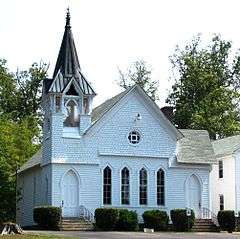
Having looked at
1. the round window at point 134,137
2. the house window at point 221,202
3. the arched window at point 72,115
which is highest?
the arched window at point 72,115

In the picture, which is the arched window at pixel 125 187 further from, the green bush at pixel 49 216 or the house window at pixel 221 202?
the house window at pixel 221 202

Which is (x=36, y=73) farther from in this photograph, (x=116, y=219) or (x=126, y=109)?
(x=116, y=219)

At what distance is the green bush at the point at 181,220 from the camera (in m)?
47.3

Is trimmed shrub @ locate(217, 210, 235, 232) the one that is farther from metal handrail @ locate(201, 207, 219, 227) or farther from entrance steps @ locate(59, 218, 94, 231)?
entrance steps @ locate(59, 218, 94, 231)

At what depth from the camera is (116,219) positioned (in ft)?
149

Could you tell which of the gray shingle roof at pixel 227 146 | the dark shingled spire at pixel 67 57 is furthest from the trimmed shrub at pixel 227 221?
the dark shingled spire at pixel 67 57

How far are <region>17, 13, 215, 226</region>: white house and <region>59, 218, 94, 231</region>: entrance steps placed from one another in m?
0.85

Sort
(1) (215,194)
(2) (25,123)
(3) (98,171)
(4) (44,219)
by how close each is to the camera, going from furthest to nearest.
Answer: (2) (25,123) → (1) (215,194) → (3) (98,171) → (4) (44,219)

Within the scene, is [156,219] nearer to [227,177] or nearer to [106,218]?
[106,218]

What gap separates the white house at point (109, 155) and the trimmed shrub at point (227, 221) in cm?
199

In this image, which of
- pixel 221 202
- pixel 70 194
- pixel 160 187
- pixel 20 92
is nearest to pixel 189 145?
pixel 160 187

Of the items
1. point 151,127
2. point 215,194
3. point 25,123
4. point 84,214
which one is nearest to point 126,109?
point 151,127

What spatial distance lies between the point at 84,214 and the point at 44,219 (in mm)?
3377

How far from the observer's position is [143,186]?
49625 millimetres
